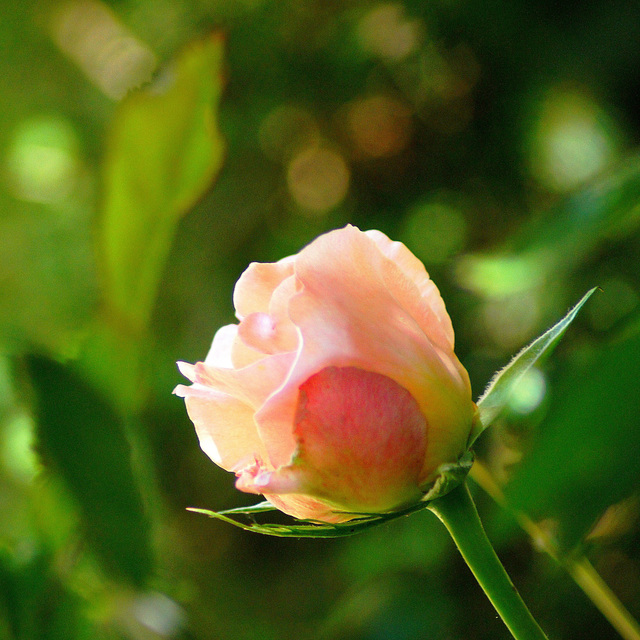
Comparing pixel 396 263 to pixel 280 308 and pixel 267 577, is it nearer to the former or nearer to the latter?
pixel 280 308

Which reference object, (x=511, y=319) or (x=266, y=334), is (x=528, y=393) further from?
(x=511, y=319)

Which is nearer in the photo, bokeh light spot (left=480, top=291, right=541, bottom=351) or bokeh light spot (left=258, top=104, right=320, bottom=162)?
bokeh light spot (left=480, top=291, right=541, bottom=351)

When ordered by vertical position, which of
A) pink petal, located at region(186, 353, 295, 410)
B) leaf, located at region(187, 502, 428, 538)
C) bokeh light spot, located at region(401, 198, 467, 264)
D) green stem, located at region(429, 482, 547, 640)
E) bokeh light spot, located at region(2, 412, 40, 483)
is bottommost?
bokeh light spot, located at region(2, 412, 40, 483)

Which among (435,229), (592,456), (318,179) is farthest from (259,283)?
(318,179)

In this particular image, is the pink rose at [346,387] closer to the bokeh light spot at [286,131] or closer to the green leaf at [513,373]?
the green leaf at [513,373]

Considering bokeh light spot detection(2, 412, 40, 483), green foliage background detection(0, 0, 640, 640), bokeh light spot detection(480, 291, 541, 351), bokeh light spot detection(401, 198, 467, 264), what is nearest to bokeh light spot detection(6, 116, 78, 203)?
→ green foliage background detection(0, 0, 640, 640)

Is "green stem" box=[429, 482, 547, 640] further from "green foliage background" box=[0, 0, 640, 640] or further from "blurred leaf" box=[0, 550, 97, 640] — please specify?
"blurred leaf" box=[0, 550, 97, 640]

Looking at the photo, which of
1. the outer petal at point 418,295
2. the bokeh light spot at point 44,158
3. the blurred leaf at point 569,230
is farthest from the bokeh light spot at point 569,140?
the bokeh light spot at point 44,158

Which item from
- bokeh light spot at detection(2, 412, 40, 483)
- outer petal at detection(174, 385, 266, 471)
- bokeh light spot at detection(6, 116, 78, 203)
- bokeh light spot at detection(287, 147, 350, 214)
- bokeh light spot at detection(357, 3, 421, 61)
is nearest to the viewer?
outer petal at detection(174, 385, 266, 471)
